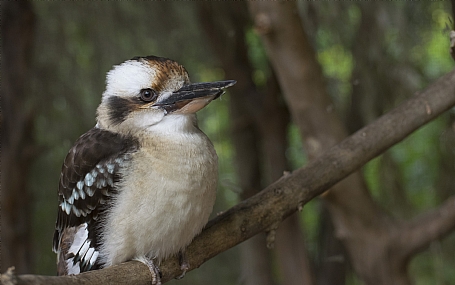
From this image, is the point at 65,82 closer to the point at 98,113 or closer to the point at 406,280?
the point at 98,113

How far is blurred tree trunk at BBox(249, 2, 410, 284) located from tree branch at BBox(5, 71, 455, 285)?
321 mm

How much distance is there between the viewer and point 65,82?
2.46 meters

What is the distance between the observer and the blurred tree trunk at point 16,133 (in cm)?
232

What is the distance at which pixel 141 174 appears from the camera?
122 centimetres

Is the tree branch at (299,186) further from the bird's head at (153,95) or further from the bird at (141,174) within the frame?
the bird's head at (153,95)

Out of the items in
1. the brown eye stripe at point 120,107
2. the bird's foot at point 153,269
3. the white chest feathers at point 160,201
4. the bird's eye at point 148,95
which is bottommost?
the bird's foot at point 153,269

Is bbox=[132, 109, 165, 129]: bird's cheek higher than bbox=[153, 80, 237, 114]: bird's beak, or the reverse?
bbox=[153, 80, 237, 114]: bird's beak

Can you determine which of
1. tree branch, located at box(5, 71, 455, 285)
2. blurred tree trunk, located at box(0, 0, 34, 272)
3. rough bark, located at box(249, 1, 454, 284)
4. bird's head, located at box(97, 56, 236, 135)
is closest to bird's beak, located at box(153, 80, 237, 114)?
bird's head, located at box(97, 56, 236, 135)

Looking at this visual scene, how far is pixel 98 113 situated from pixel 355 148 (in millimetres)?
672

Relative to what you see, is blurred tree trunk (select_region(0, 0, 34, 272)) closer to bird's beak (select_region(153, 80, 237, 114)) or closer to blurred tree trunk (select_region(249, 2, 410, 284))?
blurred tree trunk (select_region(249, 2, 410, 284))

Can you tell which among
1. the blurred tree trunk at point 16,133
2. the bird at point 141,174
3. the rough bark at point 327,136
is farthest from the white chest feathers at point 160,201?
the blurred tree trunk at point 16,133

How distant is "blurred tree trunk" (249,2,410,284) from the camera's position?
69.2 inches

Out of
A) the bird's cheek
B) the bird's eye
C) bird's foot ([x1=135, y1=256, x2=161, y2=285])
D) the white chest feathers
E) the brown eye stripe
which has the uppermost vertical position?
the bird's eye

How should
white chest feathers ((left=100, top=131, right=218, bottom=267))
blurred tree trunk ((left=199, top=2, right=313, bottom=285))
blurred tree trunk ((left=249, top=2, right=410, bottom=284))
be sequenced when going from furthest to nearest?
blurred tree trunk ((left=199, top=2, right=313, bottom=285))
blurred tree trunk ((left=249, top=2, right=410, bottom=284))
white chest feathers ((left=100, top=131, right=218, bottom=267))
